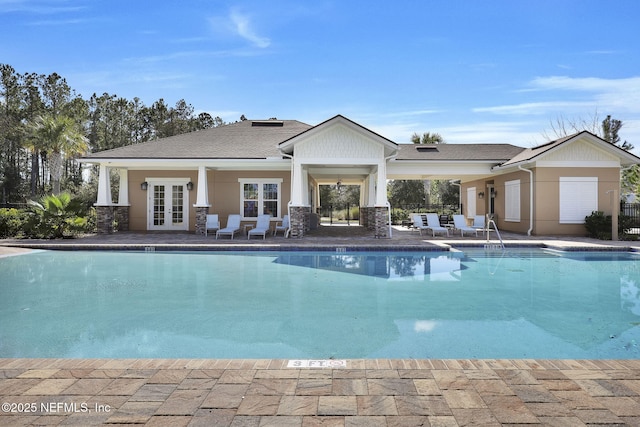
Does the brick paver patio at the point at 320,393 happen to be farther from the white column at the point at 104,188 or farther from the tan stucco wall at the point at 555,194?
the white column at the point at 104,188

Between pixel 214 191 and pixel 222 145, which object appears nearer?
pixel 222 145

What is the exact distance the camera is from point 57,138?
27641 mm

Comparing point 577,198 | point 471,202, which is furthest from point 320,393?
point 471,202

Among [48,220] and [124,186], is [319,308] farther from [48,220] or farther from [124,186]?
[124,186]

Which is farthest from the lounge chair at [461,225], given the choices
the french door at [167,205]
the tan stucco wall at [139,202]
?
the french door at [167,205]

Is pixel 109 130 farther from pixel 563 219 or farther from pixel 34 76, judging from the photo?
pixel 563 219

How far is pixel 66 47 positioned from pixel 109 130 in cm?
2563

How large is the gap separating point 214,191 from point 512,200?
13731 mm

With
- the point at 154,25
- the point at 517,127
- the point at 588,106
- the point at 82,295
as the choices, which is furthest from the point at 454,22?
the point at 588,106

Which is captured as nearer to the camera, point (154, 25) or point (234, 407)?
point (234, 407)

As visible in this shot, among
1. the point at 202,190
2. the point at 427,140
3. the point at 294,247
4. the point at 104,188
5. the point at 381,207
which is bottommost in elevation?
the point at 294,247

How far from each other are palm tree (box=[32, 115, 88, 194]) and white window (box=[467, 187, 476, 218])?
2627 centimetres

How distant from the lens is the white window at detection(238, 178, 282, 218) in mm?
19016

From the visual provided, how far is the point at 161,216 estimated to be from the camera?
19.4 m
